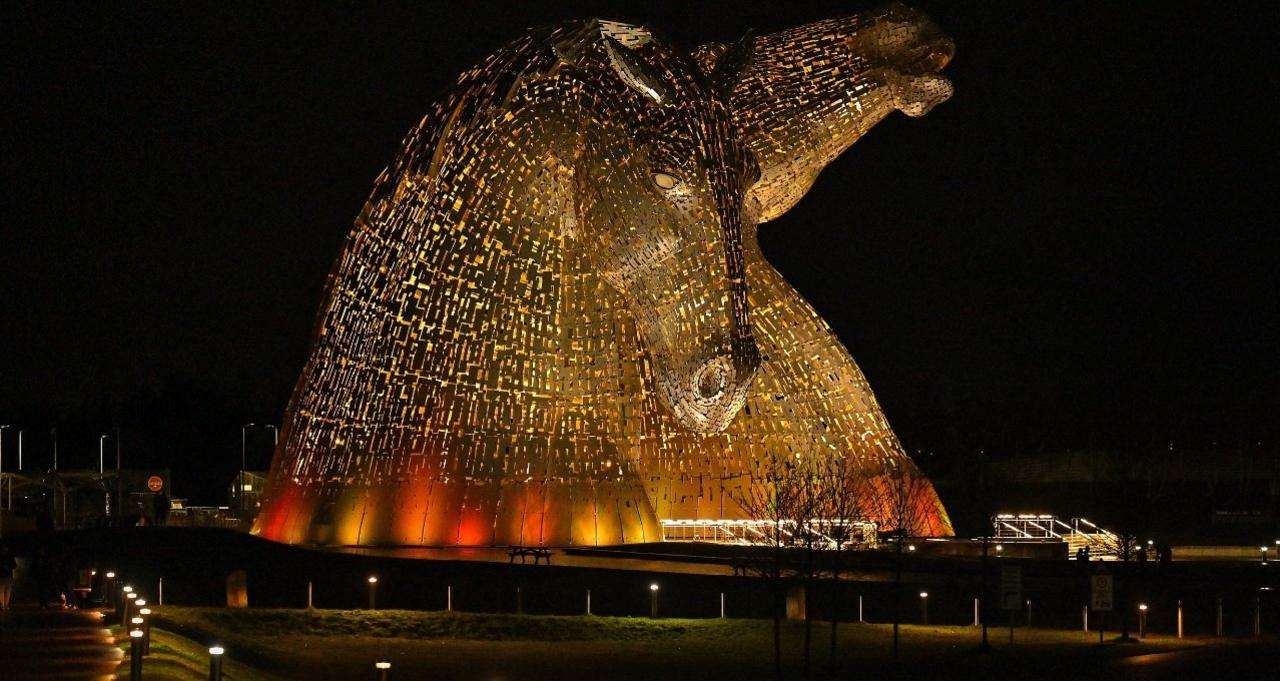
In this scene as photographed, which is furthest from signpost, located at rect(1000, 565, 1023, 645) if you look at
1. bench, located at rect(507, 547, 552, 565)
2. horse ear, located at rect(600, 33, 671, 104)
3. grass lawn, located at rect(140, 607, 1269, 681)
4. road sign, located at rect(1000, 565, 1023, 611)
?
horse ear, located at rect(600, 33, 671, 104)

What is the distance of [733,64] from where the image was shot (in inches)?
1183

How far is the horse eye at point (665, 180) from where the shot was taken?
24.3 m

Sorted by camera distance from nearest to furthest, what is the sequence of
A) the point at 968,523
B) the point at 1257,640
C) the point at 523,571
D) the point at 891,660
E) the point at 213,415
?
the point at 891,660
the point at 1257,640
the point at 523,571
the point at 968,523
the point at 213,415

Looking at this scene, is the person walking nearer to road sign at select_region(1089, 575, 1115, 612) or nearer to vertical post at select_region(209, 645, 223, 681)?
vertical post at select_region(209, 645, 223, 681)

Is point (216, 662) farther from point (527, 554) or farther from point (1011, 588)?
point (527, 554)

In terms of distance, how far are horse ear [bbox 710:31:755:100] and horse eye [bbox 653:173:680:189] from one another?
5376 millimetres

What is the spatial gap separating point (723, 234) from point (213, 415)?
77.4m

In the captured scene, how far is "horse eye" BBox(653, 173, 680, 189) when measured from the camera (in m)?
24.3

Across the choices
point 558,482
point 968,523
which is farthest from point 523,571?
point 968,523

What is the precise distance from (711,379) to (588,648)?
179 inches

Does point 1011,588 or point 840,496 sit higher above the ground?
point 840,496

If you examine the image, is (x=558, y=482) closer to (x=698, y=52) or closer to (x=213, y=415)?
(x=698, y=52)

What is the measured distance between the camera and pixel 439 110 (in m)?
28.2

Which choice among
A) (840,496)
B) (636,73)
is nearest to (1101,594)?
(840,496)
